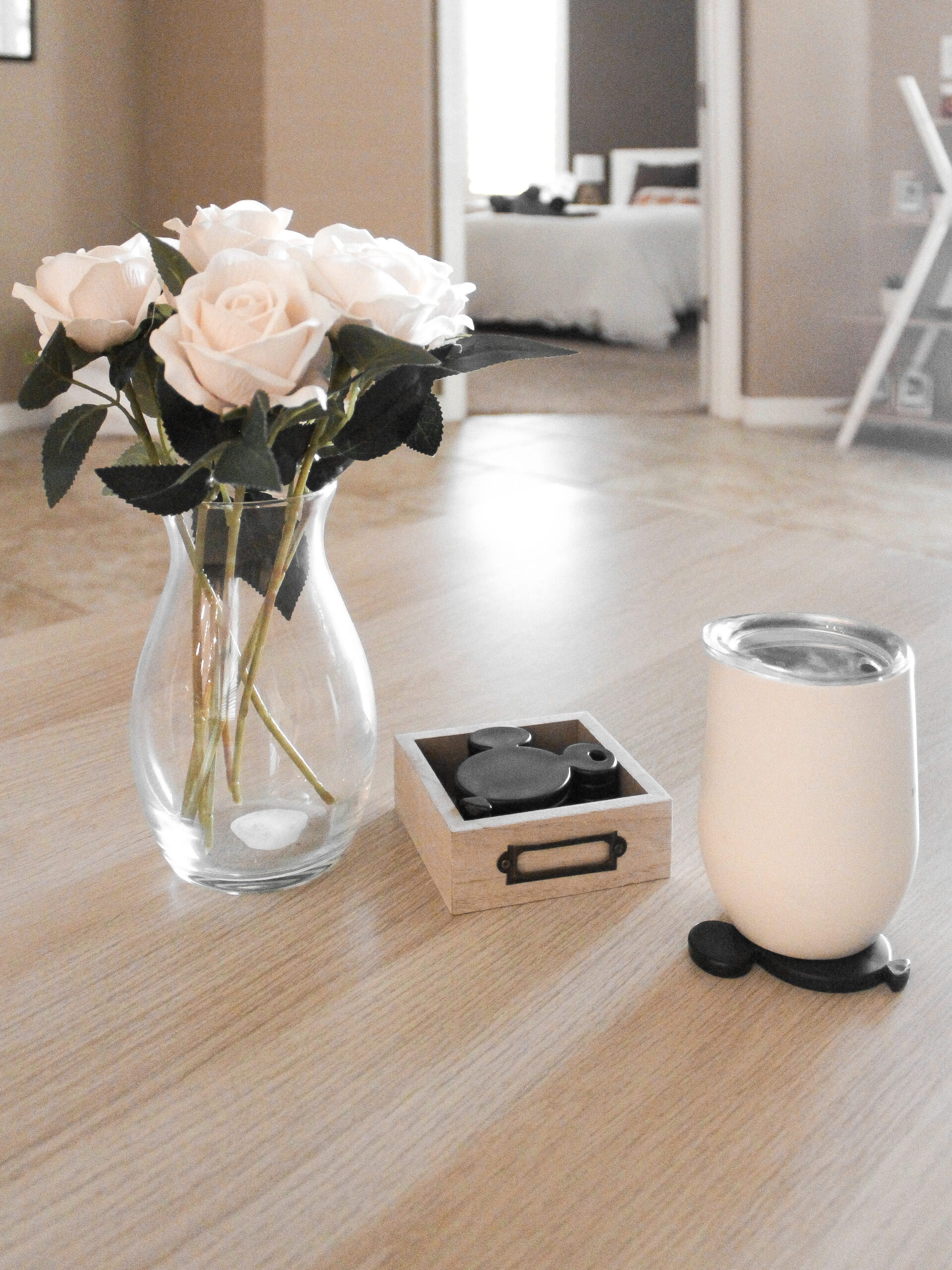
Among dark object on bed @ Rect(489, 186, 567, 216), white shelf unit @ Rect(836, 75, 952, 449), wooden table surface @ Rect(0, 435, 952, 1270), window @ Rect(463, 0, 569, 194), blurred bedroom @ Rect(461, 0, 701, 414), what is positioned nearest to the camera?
wooden table surface @ Rect(0, 435, 952, 1270)

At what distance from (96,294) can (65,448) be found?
0.08 meters

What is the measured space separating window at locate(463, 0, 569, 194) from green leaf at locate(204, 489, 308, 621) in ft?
30.1

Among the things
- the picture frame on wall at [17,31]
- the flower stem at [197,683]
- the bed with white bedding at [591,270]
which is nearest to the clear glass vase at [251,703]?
the flower stem at [197,683]

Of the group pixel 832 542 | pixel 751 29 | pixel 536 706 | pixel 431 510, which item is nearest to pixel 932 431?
pixel 751 29

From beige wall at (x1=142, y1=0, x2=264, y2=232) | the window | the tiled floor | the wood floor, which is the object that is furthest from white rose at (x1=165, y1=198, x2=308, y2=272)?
the window

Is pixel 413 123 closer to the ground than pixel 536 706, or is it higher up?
higher up

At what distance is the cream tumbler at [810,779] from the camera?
56cm

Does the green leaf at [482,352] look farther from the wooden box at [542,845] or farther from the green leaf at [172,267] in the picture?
the wooden box at [542,845]

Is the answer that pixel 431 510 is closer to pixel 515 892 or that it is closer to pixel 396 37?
pixel 396 37

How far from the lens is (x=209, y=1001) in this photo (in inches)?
23.2

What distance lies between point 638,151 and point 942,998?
357 inches

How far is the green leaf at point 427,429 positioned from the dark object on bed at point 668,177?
7.89 meters

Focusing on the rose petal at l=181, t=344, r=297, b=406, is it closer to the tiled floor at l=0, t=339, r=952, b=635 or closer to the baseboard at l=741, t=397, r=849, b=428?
the tiled floor at l=0, t=339, r=952, b=635

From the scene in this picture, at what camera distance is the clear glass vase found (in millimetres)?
615
